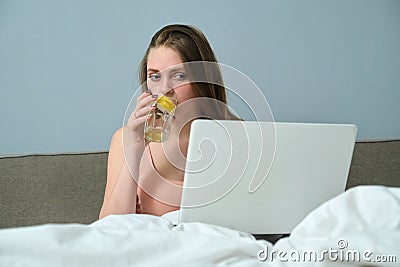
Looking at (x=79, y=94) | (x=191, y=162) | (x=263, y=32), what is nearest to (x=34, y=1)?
(x=79, y=94)

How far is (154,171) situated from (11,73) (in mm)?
699

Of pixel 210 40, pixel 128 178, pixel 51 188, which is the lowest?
pixel 51 188

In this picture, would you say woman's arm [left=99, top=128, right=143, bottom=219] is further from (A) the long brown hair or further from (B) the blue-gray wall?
(B) the blue-gray wall

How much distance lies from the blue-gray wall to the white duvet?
126cm

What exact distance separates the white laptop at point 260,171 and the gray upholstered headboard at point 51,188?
0.62 m

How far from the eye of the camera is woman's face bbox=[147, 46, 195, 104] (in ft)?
5.06

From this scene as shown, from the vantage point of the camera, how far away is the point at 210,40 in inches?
80.4

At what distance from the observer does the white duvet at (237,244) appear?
2.26 ft

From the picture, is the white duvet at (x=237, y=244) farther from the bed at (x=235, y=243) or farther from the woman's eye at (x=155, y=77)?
the woman's eye at (x=155, y=77)

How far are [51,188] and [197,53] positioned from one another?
58cm

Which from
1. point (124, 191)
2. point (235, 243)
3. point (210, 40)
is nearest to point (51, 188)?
point (124, 191)

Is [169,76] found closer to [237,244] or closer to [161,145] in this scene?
[161,145]

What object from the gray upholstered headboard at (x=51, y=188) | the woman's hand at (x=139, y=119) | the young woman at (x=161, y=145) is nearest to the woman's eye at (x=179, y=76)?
the young woman at (x=161, y=145)

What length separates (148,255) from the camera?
28.8 inches
